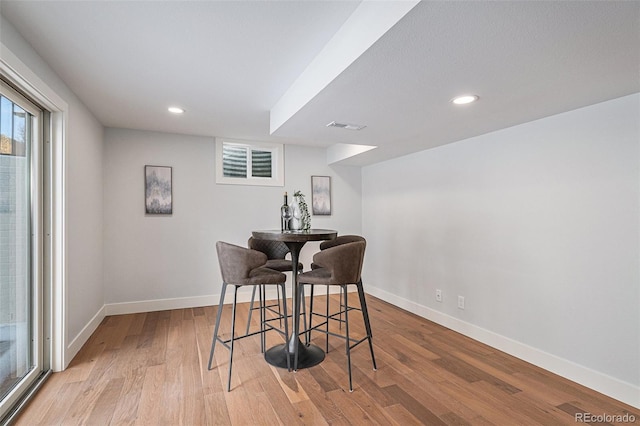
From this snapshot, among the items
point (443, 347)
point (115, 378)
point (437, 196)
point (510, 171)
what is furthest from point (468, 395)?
point (115, 378)

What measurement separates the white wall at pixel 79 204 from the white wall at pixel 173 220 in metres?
0.22

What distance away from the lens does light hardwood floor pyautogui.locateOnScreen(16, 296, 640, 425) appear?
1981 mm

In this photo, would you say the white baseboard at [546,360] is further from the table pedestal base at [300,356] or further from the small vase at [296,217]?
the small vase at [296,217]

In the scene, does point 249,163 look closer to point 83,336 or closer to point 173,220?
point 173,220

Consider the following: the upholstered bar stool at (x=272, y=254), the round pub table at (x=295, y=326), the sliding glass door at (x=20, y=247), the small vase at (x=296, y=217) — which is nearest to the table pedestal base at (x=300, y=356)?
the round pub table at (x=295, y=326)

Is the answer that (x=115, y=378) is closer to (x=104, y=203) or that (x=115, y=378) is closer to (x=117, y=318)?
(x=117, y=318)

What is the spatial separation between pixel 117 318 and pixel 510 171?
4.52 m

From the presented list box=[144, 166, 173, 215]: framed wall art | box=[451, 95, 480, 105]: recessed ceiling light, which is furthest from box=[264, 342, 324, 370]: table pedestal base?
box=[144, 166, 173, 215]: framed wall art

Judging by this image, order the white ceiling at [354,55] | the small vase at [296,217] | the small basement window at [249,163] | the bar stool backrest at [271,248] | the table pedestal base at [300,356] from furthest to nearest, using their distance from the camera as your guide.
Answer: the small basement window at [249,163]
the bar stool backrest at [271,248]
the small vase at [296,217]
the table pedestal base at [300,356]
the white ceiling at [354,55]

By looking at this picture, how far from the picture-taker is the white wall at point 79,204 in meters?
2.39

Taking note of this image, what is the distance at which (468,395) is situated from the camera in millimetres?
2211

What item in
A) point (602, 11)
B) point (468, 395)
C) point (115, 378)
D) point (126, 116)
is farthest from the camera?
point (126, 116)

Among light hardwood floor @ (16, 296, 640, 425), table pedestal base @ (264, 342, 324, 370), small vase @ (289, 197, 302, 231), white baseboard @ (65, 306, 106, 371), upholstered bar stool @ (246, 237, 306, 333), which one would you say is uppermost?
small vase @ (289, 197, 302, 231)

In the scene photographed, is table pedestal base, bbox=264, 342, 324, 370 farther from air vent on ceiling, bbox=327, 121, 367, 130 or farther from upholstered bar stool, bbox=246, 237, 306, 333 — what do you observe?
air vent on ceiling, bbox=327, 121, 367, 130
